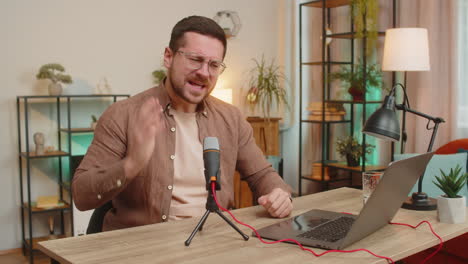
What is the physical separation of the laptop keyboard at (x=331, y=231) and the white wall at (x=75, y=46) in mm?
2865

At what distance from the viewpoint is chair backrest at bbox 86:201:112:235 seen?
1.87 m

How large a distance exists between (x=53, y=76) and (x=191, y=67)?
209 cm

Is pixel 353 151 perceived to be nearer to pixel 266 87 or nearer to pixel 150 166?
pixel 266 87

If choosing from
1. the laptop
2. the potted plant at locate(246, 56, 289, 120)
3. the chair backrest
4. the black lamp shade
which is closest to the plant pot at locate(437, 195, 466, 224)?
the laptop

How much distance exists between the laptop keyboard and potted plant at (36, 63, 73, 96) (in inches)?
105

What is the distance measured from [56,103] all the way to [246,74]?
6.00 feet

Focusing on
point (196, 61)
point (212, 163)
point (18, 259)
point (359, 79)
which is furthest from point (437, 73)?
point (18, 259)

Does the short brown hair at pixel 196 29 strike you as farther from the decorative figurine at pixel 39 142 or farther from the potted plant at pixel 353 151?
the potted plant at pixel 353 151

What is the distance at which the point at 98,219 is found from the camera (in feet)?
6.20

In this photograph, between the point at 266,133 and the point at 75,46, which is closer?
the point at 75,46

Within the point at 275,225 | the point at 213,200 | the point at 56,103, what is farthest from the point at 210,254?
the point at 56,103

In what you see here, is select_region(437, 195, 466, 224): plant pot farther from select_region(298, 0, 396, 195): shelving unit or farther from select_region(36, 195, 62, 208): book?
select_region(36, 195, 62, 208): book

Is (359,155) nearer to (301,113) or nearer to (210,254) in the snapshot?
(301,113)

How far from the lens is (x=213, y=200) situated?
1412 mm
